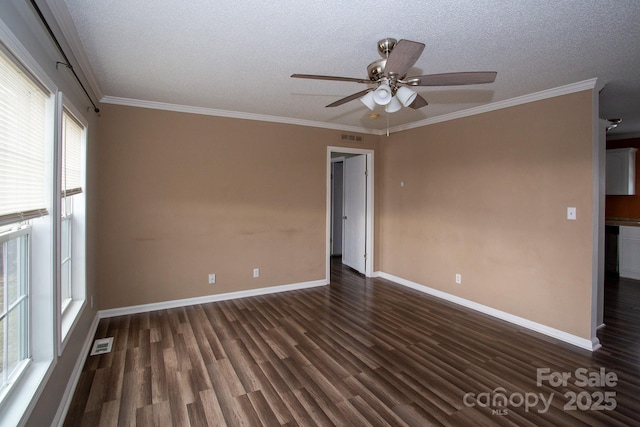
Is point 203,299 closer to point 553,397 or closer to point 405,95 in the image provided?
point 405,95

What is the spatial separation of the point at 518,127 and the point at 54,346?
4393mm

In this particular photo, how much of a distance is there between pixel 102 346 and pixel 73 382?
0.68 meters

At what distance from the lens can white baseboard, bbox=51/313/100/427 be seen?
1.93 meters

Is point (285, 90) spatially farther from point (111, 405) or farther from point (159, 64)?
point (111, 405)

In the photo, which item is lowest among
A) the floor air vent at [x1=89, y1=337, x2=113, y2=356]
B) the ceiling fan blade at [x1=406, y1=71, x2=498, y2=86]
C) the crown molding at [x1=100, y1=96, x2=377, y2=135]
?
the floor air vent at [x1=89, y1=337, x2=113, y2=356]

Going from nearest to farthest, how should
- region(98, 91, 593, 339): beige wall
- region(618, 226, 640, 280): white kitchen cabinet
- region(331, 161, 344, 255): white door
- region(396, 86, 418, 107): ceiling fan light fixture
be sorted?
region(396, 86, 418, 107): ceiling fan light fixture → region(98, 91, 593, 339): beige wall → region(618, 226, 640, 280): white kitchen cabinet → region(331, 161, 344, 255): white door

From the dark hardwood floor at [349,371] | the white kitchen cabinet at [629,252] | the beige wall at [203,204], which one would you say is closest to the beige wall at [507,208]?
the dark hardwood floor at [349,371]

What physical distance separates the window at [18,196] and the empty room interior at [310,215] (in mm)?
15

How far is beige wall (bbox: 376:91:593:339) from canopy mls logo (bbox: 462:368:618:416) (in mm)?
669

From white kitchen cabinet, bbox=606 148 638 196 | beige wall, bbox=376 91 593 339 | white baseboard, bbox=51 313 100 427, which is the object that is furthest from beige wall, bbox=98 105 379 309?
white kitchen cabinet, bbox=606 148 638 196

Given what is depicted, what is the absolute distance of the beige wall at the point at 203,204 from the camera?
3.66 m

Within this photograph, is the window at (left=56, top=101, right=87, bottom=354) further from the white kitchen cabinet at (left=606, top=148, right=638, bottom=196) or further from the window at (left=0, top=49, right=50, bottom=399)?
the white kitchen cabinet at (left=606, top=148, right=638, bottom=196)

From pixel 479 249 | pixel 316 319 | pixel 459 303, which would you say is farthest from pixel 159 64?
pixel 459 303

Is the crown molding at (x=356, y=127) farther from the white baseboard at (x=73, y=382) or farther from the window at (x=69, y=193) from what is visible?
the white baseboard at (x=73, y=382)
